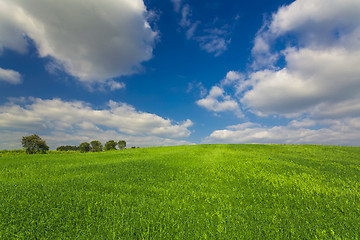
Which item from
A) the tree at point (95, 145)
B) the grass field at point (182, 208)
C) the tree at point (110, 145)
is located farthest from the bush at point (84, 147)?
the grass field at point (182, 208)

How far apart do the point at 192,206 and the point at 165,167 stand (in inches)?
359

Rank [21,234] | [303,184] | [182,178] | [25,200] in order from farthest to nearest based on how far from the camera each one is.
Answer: [182,178] → [303,184] → [25,200] → [21,234]

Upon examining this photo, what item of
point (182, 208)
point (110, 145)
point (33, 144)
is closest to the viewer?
point (182, 208)

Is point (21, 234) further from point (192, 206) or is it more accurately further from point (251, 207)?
point (251, 207)

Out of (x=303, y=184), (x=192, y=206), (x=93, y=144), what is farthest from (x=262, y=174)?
(x=93, y=144)

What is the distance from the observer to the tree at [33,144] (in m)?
44.4

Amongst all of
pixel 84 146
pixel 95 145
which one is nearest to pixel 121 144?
pixel 95 145

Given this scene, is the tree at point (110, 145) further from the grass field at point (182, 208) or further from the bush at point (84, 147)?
the grass field at point (182, 208)

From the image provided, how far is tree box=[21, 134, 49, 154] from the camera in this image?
44.4 metres

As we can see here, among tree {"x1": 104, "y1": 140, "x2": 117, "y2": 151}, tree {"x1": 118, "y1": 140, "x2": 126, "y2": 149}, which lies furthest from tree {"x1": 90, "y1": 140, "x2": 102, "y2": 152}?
tree {"x1": 118, "y1": 140, "x2": 126, "y2": 149}

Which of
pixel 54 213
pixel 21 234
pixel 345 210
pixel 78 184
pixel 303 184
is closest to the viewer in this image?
pixel 21 234

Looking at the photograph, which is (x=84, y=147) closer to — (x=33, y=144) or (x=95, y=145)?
(x=95, y=145)

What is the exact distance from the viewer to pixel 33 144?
44.9 meters

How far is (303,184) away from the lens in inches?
502
